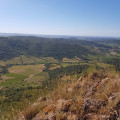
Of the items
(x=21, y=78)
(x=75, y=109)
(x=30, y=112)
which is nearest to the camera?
(x=75, y=109)

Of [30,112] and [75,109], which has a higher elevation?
[75,109]

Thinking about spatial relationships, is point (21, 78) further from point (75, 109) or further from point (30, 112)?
point (75, 109)

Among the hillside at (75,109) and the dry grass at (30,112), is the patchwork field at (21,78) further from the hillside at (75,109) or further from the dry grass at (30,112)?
the dry grass at (30,112)

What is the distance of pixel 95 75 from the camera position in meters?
6.41

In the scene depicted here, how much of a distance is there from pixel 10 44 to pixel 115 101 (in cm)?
17910

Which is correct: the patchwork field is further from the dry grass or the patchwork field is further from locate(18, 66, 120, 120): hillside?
the dry grass

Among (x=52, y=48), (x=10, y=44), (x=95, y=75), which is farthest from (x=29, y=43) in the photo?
(x=95, y=75)

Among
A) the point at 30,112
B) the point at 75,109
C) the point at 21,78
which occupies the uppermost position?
the point at 75,109

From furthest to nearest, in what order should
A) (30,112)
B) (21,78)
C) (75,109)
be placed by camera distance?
1. (21,78)
2. (30,112)
3. (75,109)

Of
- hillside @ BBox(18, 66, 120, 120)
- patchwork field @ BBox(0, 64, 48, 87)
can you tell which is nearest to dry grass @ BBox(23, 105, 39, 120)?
hillside @ BBox(18, 66, 120, 120)

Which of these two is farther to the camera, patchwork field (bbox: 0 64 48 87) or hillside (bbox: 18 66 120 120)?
patchwork field (bbox: 0 64 48 87)

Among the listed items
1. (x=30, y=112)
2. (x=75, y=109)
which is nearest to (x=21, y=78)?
(x=30, y=112)

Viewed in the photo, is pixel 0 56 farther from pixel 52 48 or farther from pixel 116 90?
pixel 116 90

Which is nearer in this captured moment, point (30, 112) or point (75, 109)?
point (75, 109)
